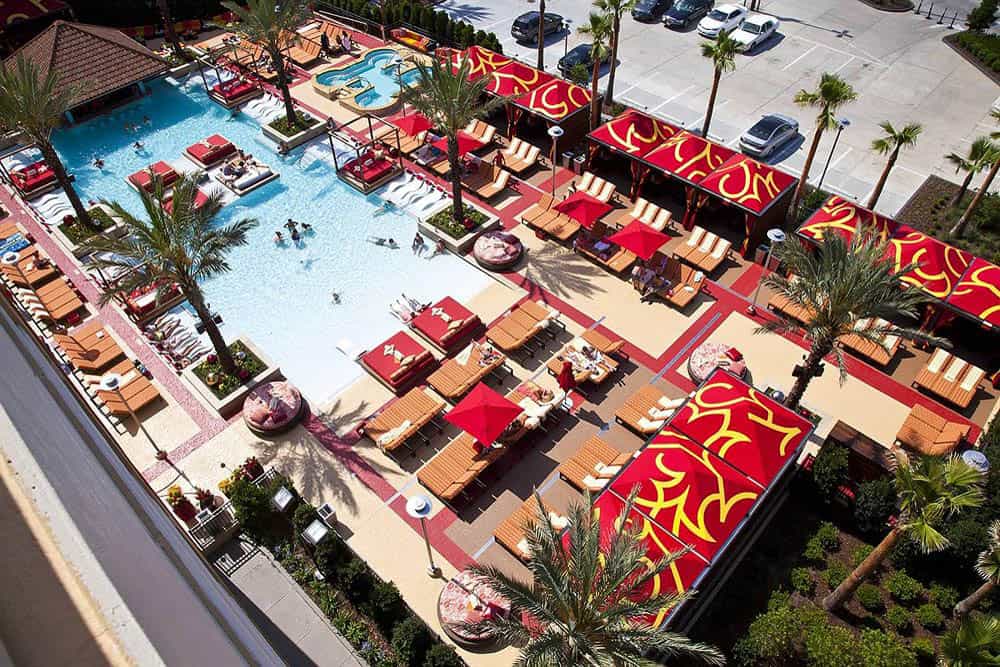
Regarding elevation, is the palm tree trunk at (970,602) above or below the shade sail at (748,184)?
below

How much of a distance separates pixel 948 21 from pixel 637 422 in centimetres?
4234

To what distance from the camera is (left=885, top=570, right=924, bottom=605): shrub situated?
1853cm

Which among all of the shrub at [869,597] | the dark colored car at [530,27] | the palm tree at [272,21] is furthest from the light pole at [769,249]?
the palm tree at [272,21]

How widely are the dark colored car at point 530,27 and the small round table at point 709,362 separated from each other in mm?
26756

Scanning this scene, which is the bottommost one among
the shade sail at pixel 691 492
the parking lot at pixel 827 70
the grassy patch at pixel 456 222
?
the grassy patch at pixel 456 222

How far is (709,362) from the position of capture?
78.2 feet

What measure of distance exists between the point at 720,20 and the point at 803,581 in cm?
3641

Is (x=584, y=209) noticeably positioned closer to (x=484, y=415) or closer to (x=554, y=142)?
(x=554, y=142)

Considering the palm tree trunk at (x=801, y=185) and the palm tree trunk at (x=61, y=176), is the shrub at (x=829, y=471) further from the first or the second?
the palm tree trunk at (x=61, y=176)

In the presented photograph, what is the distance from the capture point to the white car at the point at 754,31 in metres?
41.4

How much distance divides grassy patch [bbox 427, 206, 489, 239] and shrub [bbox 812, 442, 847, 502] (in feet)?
54.8

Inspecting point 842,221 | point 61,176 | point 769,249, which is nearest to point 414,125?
point 61,176

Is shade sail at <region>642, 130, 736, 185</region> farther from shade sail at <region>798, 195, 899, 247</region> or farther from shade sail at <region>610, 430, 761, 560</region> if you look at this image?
shade sail at <region>610, 430, 761, 560</region>

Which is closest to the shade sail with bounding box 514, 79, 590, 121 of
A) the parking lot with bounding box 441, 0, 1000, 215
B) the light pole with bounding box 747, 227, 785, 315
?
the parking lot with bounding box 441, 0, 1000, 215
